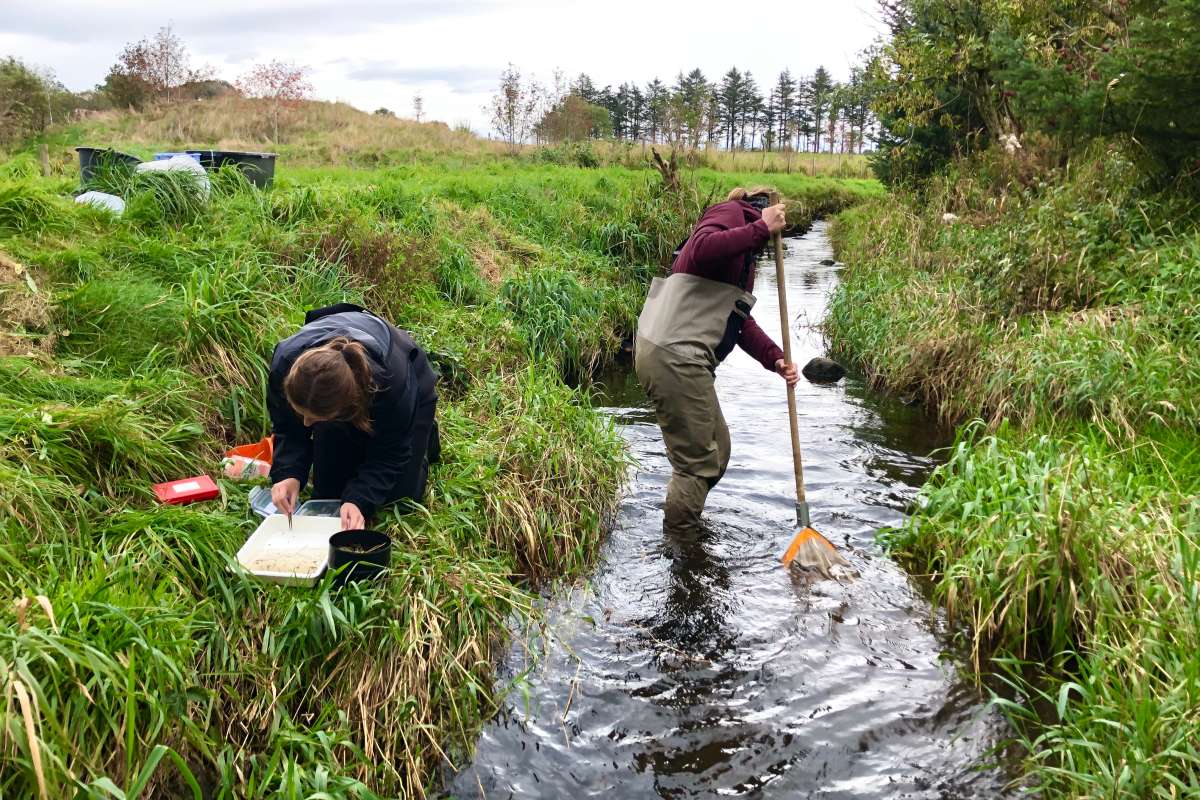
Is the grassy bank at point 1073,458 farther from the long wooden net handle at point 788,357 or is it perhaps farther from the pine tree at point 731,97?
the pine tree at point 731,97

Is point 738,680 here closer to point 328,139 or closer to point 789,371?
point 789,371

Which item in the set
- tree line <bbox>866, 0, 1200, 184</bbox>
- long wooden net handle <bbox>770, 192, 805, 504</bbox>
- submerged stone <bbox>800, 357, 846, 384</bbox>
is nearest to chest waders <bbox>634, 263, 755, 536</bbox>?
long wooden net handle <bbox>770, 192, 805, 504</bbox>

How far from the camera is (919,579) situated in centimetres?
472

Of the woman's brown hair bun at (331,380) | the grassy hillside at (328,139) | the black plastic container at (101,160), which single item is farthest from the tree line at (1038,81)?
the black plastic container at (101,160)

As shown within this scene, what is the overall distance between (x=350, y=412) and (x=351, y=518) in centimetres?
53

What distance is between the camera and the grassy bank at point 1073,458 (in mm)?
2963

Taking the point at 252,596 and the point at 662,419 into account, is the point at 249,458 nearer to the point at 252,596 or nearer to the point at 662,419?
the point at 252,596

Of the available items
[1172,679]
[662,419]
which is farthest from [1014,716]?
[662,419]

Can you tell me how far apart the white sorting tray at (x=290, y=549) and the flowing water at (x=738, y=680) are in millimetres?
1023

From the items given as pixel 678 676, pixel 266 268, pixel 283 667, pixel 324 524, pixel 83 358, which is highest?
pixel 266 268

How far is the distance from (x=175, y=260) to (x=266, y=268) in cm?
59

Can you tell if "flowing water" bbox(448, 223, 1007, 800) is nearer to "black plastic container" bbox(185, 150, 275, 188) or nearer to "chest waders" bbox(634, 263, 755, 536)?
"chest waders" bbox(634, 263, 755, 536)

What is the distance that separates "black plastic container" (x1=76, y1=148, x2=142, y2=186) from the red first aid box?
4497 mm

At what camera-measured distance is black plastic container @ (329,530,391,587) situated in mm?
3281
